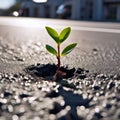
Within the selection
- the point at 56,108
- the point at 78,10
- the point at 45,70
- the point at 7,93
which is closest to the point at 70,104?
the point at 56,108

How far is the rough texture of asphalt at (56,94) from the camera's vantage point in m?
0.68

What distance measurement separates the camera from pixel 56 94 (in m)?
0.83

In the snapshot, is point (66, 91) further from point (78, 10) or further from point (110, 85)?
point (78, 10)

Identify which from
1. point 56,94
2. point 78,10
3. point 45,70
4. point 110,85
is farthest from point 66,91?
point 78,10

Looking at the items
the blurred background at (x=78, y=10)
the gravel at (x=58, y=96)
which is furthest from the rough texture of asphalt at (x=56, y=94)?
the blurred background at (x=78, y=10)

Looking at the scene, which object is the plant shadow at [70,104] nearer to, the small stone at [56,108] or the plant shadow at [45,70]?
the small stone at [56,108]

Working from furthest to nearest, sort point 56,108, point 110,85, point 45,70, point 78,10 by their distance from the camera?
1. point 78,10
2. point 45,70
3. point 110,85
4. point 56,108

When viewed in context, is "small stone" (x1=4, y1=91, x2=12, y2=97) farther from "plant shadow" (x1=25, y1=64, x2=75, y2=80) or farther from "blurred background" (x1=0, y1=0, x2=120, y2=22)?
"blurred background" (x1=0, y1=0, x2=120, y2=22)

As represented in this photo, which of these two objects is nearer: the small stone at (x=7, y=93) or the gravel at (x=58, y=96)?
the gravel at (x=58, y=96)

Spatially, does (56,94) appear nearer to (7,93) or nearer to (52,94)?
(52,94)

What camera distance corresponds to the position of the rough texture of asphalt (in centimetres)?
68

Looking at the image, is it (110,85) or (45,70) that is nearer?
(110,85)

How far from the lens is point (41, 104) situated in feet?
2.42

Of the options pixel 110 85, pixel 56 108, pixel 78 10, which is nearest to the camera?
pixel 56 108
